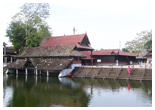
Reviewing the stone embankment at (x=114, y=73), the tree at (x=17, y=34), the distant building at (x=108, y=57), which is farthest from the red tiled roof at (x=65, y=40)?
the stone embankment at (x=114, y=73)

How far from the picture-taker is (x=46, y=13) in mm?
41031

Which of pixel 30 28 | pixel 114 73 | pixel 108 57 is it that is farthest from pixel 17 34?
pixel 114 73

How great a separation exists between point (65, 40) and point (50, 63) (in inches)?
453

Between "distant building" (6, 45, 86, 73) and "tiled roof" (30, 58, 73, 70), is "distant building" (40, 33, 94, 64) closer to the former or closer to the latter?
"distant building" (6, 45, 86, 73)

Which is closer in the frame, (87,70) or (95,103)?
(95,103)

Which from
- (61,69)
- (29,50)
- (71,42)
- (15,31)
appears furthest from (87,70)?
(15,31)

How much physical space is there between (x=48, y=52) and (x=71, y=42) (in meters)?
7.75

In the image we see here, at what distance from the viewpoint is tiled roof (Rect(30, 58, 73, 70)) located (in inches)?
1149

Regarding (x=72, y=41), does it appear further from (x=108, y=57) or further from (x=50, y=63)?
(x=50, y=63)

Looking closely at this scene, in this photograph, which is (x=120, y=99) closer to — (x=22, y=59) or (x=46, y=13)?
Answer: (x=22, y=59)

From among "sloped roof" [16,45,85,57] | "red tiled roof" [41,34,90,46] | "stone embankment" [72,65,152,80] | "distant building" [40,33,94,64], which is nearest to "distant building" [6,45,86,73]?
"sloped roof" [16,45,85,57]

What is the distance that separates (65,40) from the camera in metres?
41.1

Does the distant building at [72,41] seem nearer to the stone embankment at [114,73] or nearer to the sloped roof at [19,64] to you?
the stone embankment at [114,73]

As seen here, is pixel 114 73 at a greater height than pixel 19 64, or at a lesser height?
lesser
